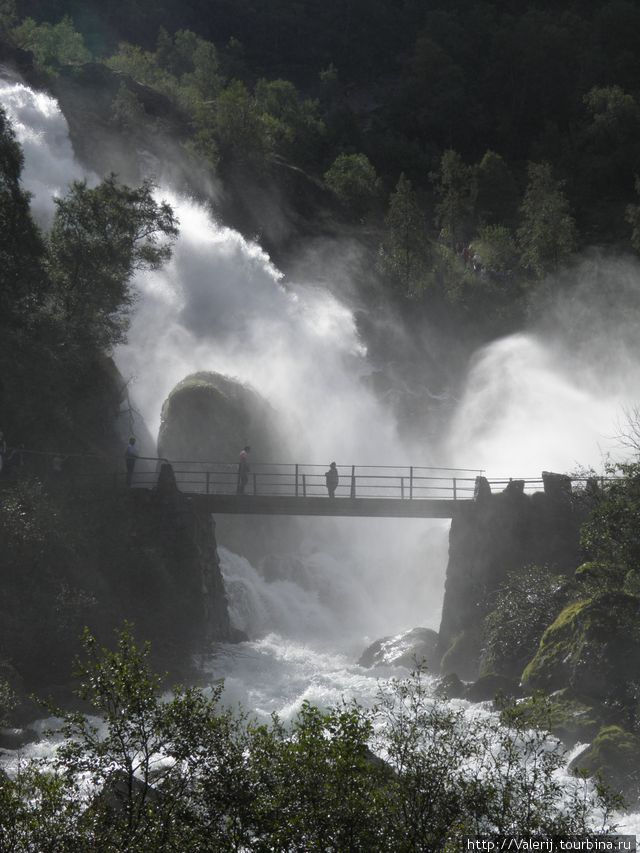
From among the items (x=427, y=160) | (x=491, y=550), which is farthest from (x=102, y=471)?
(x=427, y=160)

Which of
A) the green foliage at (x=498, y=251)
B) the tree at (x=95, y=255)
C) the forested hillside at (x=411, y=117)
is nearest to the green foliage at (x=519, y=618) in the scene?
the tree at (x=95, y=255)

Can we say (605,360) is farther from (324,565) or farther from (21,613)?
(21,613)

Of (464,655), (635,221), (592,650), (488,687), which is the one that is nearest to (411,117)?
(635,221)

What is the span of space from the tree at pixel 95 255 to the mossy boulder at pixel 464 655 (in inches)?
730

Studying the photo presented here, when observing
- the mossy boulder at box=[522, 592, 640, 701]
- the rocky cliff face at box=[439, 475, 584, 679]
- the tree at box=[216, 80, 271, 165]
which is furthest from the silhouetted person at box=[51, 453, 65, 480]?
the tree at box=[216, 80, 271, 165]

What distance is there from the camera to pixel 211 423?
4709 centimetres

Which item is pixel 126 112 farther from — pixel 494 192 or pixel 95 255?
pixel 95 255

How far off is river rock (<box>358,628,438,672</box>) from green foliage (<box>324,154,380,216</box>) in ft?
197

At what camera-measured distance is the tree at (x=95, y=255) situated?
41844mm

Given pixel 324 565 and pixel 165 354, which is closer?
pixel 324 565

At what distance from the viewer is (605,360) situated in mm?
72812

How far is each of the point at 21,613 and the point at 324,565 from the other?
20.3 meters

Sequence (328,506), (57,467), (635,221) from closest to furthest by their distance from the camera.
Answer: (57,467) < (328,506) < (635,221)

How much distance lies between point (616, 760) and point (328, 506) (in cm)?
1689
